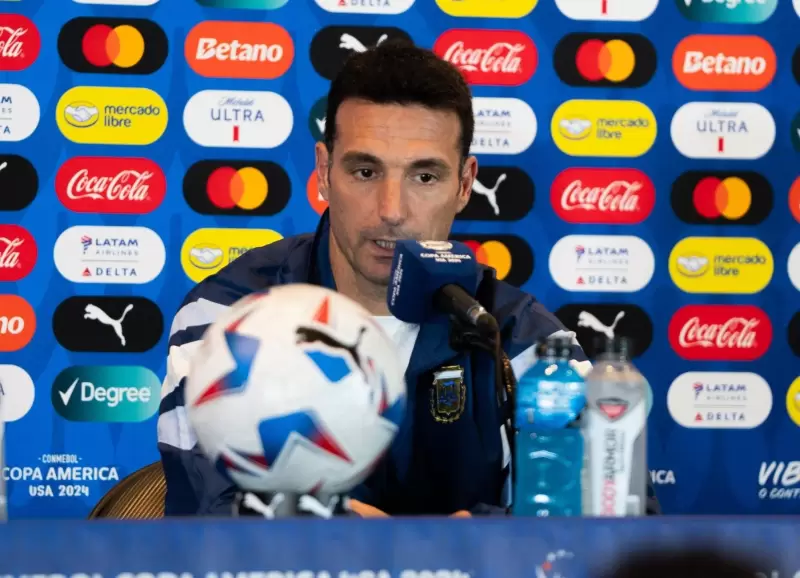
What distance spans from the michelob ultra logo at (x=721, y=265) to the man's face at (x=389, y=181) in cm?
123

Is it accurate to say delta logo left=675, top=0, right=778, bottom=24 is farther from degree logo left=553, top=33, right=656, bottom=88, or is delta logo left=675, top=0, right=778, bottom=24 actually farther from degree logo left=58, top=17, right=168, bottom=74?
degree logo left=58, top=17, right=168, bottom=74

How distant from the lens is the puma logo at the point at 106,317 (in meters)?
2.87

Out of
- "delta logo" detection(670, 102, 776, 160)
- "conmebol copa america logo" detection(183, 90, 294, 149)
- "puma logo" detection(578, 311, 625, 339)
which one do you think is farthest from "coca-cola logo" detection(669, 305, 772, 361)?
"conmebol copa america logo" detection(183, 90, 294, 149)

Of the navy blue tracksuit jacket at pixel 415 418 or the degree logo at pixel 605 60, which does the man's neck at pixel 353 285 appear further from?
the degree logo at pixel 605 60

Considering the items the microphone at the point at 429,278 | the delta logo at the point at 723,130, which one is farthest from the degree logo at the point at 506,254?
the microphone at the point at 429,278

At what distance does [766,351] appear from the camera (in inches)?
119

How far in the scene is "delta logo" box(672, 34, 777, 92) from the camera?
9.85ft

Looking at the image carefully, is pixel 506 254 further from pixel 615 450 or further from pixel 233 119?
pixel 615 450

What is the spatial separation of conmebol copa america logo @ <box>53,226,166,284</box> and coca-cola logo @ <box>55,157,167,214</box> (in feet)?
0.19

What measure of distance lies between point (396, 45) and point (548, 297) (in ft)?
3.64

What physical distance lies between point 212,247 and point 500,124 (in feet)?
2.74

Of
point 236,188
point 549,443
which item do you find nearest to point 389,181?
point 549,443

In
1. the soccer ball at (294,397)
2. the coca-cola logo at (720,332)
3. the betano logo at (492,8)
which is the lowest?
the coca-cola logo at (720,332)

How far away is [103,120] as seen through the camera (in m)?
2.89
